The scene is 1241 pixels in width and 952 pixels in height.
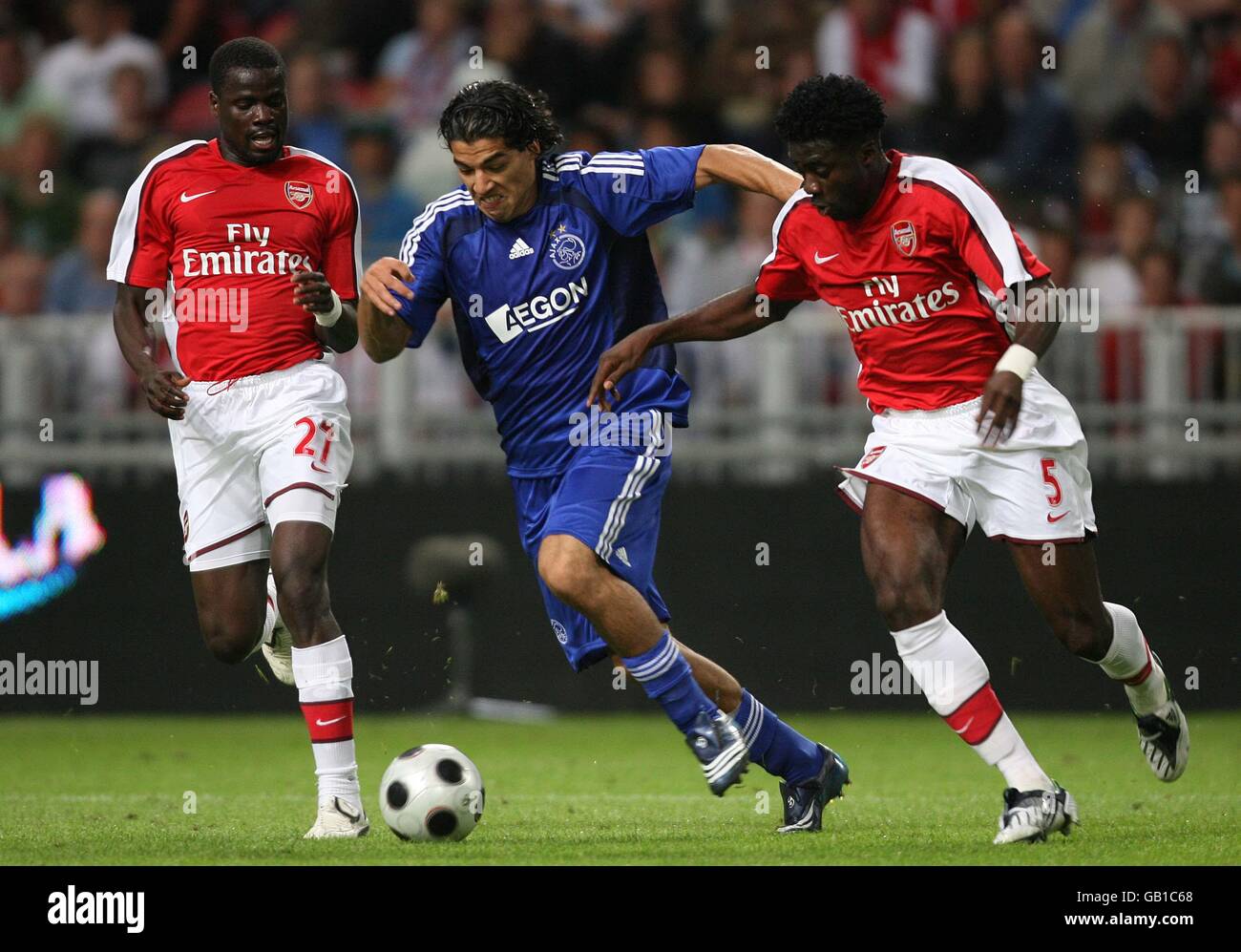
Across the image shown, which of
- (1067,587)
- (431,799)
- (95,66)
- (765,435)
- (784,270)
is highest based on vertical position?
(95,66)

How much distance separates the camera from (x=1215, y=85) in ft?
41.6

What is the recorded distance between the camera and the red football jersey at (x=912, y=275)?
620 cm

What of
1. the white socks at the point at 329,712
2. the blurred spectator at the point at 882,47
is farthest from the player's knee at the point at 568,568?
the blurred spectator at the point at 882,47

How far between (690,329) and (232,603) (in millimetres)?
1930

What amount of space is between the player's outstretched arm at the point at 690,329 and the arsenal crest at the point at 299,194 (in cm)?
119

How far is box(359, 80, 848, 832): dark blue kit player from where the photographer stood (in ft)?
21.2

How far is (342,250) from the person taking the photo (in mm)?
6977

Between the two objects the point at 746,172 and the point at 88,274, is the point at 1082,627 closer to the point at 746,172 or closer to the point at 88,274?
the point at 746,172

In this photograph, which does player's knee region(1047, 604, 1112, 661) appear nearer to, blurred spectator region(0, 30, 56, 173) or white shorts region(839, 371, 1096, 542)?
white shorts region(839, 371, 1096, 542)

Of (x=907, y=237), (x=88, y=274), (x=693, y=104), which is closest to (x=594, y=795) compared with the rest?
(x=907, y=237)

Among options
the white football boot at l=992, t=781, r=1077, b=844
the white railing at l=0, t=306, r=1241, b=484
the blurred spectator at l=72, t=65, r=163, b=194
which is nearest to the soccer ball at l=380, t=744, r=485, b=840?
the white football boot at l=992, t=781, r=1077, b=844

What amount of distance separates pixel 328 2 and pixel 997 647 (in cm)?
710

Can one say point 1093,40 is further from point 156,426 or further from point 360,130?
point 156,426

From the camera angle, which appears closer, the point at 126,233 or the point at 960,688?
the point at 960,688
